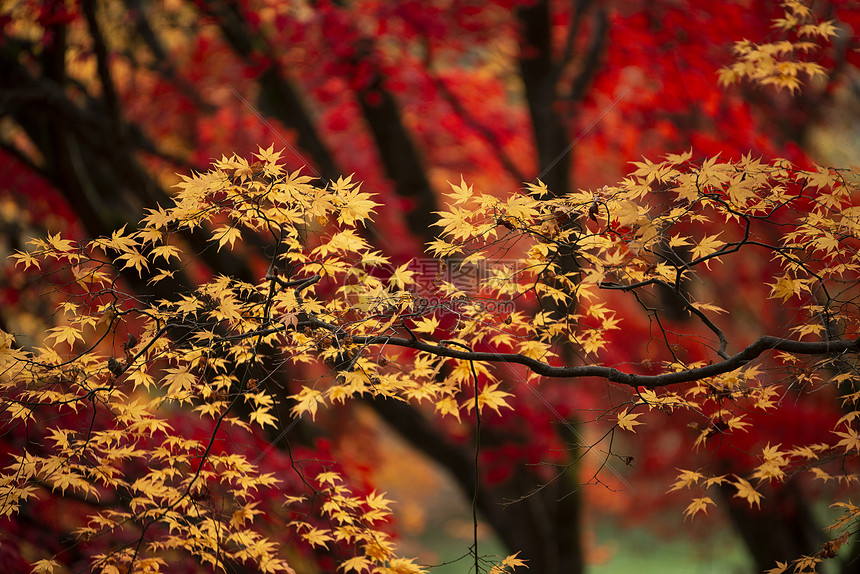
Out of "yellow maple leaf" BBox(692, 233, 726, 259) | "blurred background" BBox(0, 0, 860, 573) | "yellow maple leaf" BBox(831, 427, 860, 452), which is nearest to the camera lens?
"yellow maple leaf" BBox(692, 233, 726, 259)

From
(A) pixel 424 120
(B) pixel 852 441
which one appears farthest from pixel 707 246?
(A) pixel 424 120

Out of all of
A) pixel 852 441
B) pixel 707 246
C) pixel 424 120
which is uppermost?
pixel 424 120

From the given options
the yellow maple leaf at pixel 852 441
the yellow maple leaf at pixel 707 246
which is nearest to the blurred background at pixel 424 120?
the yellow maple leaf at pixel 852 441

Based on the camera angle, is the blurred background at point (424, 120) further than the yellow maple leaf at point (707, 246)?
Yes

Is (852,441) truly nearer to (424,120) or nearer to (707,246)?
(707,246)

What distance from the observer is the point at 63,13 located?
5145 mm

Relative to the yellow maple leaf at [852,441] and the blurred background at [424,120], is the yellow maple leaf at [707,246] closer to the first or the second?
the yellow maple leaf at [852,441]

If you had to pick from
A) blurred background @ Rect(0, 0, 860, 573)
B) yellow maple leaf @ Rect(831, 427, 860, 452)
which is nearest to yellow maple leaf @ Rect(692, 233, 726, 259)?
yellow maple leaf @ Rect(831, 427, 860, 452)

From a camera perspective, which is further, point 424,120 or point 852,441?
point 424,120

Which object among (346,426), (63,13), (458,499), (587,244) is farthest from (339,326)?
(458,499)

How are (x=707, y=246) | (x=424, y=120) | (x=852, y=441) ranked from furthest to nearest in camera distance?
(x=424, y=120)
(x=852, y=441)
(x=707, y=246)

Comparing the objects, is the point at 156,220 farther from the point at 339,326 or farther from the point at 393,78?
the point at 393,78

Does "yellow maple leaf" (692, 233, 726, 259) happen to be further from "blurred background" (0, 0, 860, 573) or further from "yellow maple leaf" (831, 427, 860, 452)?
"blurred background" (0, 0, 860, 573)

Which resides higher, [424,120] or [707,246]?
[424,120]
